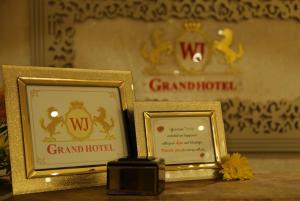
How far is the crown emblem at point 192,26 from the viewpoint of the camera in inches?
63.5

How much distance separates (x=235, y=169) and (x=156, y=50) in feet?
2.65

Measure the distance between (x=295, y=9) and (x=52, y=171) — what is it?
4.13 ft

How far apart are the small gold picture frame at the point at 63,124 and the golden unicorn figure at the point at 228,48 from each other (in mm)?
798

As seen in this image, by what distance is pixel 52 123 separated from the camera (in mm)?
793

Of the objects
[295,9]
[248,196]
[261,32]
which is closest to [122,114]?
[248,196]

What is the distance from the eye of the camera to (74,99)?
0.83 metres

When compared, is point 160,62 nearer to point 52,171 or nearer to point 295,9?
point 295,9

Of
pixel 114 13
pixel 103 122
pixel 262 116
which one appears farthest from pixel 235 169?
pixel 114 13

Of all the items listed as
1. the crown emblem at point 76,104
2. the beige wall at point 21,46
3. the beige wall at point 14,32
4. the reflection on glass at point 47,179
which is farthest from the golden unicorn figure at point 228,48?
the reflection on glass at point 47,179

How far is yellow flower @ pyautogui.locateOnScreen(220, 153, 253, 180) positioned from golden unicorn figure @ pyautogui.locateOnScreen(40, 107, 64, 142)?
0.38 metres

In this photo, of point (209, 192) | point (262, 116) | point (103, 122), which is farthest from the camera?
point (262, 116)

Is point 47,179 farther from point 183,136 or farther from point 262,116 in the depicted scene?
point 262,116

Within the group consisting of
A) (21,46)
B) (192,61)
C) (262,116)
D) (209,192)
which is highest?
(21,46)

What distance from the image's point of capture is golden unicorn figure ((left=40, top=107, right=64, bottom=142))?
2.56ft
